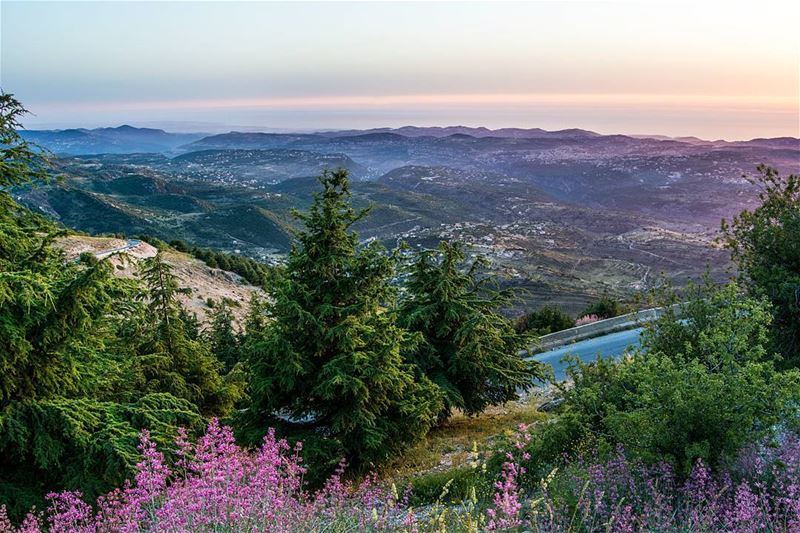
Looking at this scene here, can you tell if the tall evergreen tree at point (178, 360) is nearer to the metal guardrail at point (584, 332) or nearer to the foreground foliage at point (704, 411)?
the foreground foliage at point (704, 411)

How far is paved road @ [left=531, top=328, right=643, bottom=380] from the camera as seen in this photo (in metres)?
19.2

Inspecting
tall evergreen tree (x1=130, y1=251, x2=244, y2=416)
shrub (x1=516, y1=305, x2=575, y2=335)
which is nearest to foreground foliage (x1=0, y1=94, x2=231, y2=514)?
tall evergreen tree (x1=130, y1=251, x2=244, y2=416)

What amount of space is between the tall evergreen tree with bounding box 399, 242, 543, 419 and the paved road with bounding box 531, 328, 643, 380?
238 inches

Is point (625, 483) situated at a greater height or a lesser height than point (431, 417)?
greater

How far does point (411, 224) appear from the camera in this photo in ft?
543

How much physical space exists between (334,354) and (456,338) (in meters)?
3.56

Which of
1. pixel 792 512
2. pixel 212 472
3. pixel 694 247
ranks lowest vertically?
pixel 694 247

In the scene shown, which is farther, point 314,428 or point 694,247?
point 694,247

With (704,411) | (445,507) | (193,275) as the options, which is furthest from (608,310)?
(193,275)

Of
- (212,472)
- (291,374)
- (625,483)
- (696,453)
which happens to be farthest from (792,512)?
(291,374)

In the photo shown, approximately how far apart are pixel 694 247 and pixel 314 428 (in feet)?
414

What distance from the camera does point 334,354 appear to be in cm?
984

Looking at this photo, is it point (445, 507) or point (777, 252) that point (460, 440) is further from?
point (445, 507)

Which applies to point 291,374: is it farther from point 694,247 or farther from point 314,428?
point 694,247
